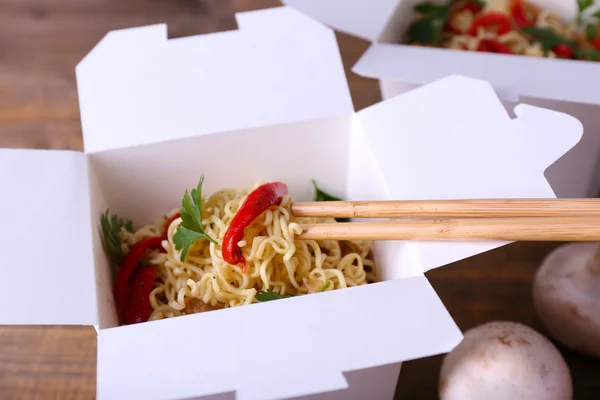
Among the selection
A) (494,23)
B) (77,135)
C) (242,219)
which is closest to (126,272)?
(242,219)

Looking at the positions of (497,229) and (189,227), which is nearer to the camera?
(497,229)

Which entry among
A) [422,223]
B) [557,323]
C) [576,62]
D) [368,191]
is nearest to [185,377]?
[422,223]

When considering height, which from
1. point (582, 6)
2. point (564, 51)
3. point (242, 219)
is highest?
point (582, 6)

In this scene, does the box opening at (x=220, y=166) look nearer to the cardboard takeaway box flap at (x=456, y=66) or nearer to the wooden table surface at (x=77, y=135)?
the cardboard takeaway box flap at (x=456, y=66)

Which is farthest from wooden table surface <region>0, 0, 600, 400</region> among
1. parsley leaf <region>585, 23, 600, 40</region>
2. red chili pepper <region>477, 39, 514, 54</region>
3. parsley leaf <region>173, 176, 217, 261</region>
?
parsley leaf <region>585, 23, 600, 40</region>

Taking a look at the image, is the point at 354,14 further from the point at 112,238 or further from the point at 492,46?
the point at 112,238

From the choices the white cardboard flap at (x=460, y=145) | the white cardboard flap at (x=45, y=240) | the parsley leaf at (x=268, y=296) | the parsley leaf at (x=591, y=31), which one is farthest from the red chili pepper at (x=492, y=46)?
the white cardboard flap at (x=45, y=240)
